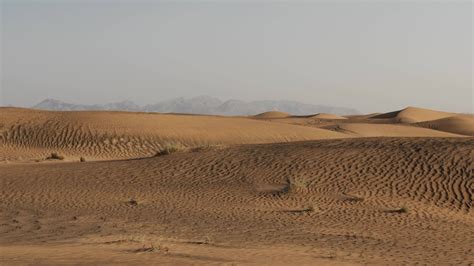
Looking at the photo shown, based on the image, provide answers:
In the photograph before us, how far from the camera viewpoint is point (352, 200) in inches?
587

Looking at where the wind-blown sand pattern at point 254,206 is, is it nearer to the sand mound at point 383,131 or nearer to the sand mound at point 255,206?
the sand mound at point 255,206

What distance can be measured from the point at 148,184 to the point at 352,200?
6.22 m

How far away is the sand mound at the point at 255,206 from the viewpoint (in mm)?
9461

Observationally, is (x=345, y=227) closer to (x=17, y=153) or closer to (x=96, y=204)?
(x=96, y=204)

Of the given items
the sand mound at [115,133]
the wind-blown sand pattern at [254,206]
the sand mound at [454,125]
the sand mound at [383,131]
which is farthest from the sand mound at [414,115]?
the wind-blown sand pattern at [254,206]

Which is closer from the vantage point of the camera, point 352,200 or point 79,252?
point 79,252

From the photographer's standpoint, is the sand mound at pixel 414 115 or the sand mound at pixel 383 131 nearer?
the sand mound at pixel 383 131

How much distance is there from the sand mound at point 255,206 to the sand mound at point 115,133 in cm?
876

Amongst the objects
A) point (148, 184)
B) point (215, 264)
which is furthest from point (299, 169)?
point (215, 264)

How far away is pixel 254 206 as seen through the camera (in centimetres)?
1440

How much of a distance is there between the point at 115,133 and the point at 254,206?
18331 mm

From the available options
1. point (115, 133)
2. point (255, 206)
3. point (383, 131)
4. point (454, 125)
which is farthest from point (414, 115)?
point (255, 206)

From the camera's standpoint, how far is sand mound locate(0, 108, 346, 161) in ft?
94.2

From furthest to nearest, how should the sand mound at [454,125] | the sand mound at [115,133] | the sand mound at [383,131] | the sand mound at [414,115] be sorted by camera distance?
the sand mound at [414,115] → the sand mound at [454,125] → the sand mound at [383,131] → the sand mound at [115,133]
